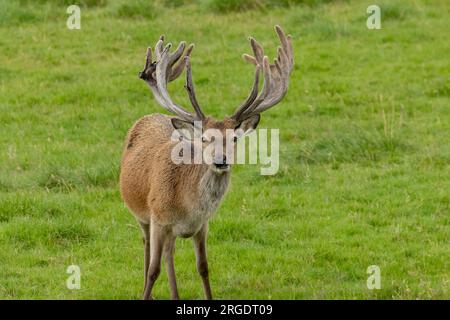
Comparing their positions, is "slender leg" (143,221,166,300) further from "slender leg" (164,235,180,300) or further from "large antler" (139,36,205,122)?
"large antler" (139,36,205,122)

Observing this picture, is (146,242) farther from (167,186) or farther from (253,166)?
(253,166)

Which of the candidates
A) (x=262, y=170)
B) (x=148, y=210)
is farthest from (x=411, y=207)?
(x=148, y=210)

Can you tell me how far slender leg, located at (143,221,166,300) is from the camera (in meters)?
7.92

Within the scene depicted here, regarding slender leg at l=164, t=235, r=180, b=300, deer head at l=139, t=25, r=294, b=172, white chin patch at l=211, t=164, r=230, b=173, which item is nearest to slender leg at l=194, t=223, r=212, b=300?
slender leg at l=164, t=235, r=180, b=300

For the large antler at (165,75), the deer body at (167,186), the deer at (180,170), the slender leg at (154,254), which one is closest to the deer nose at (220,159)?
the deer at (180,170)

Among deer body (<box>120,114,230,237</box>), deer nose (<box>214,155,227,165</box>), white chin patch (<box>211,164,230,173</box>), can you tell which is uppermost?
deer nose (<box>214,155,227,165</box>)

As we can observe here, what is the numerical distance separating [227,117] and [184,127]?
33 cm

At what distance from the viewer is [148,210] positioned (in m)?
8.22

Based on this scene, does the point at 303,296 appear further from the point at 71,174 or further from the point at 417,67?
the point at 417,67

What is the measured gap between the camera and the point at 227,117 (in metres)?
7.56

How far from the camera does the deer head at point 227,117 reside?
24.3ft

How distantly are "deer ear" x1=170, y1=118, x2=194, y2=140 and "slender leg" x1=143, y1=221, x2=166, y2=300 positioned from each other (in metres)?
0.73

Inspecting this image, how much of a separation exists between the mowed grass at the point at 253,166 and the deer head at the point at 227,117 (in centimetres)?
142

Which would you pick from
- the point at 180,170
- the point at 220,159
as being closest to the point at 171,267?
the point at 180,170
